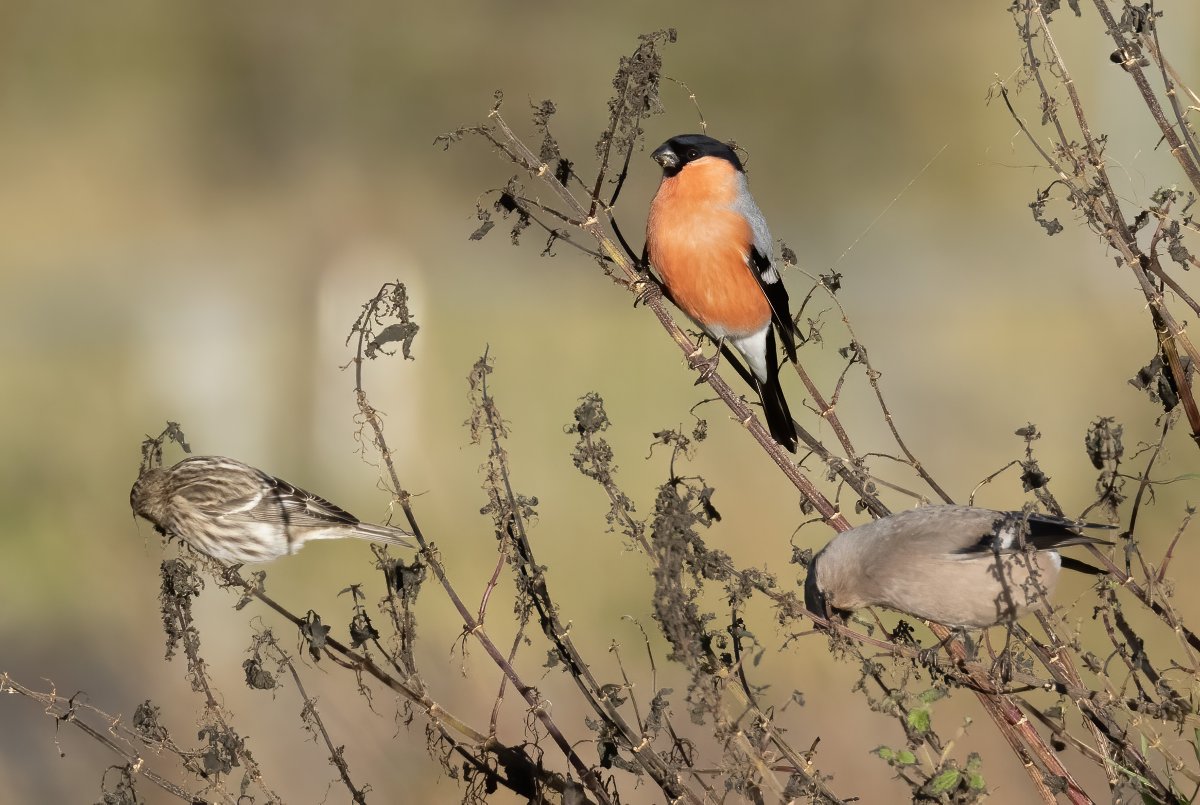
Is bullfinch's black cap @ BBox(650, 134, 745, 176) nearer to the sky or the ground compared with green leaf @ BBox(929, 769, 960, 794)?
nearer to the sky

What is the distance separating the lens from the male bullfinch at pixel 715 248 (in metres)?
2.72

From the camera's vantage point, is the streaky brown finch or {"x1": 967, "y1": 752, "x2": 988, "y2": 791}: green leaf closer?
{"x1": 967, "y1": 752, "x2": 988, "y2": 791}: green leaf

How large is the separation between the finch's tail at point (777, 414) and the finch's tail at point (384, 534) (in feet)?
2.76

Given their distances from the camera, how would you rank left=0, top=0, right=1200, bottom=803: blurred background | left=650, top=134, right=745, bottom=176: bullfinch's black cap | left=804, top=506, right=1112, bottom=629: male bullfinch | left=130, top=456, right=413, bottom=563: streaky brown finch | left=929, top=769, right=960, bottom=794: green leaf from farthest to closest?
left=0, top=0, right=1200, bottom=803: blurred background → left=130, top=456, right=413, bottom=563: streaky brown finch → left=650, top=134, right=745, bottom=176: bullfinch's black cap → left=804, top=506, right=1112, bottom=629: male bullfinch → left=929, top=769, right=960, bottom=794: green leaf

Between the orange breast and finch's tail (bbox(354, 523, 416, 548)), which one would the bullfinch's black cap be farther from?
finch's tail (bbox(354, 523, 416, 548))

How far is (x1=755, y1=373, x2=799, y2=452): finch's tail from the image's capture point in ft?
8.63

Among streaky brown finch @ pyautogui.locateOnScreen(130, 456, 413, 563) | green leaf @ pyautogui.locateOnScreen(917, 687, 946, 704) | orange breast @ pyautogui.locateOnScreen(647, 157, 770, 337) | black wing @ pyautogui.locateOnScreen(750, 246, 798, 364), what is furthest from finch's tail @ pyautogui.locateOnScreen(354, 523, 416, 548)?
green leaf @ pyautogui.locateOnScreen(917, 687, 946, 704)

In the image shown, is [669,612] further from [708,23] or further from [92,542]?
[708,23]

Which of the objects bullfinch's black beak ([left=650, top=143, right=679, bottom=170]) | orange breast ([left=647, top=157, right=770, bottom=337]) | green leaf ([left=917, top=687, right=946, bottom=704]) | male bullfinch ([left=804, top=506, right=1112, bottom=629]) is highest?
bullfinch's black beak ([left=650, top=143, right=679, bottom=170])

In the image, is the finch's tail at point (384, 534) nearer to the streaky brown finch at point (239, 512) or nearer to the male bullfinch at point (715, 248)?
the streaky brown finch at point (239, 512)

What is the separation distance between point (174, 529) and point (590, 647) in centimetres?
221

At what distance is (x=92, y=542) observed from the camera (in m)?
5.34

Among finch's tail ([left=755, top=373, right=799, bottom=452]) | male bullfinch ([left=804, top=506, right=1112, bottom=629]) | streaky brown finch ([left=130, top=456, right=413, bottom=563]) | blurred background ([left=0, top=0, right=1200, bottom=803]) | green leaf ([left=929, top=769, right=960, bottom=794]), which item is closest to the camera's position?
green leaf ([left=929, top=769, right=960, bottom=794])

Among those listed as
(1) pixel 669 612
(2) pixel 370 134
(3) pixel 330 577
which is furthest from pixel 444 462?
(1) pixel 669 612
